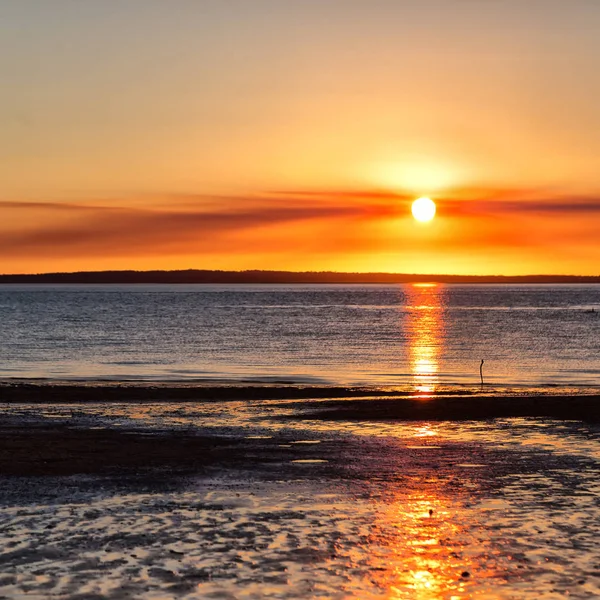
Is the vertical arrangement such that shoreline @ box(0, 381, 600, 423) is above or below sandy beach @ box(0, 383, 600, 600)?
below

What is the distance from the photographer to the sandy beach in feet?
40.8

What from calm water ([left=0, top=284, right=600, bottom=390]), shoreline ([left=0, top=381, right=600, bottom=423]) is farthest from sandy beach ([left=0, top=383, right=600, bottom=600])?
calm water ([left=0, top=284, right=600, bottom=390])

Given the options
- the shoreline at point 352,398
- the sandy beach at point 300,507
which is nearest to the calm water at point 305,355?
the shoreline at point 352,398

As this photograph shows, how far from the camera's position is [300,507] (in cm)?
1669

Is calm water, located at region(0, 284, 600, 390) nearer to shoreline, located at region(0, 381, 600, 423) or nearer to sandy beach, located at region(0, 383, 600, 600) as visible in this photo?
shoreline, located at region(0, 381, 600, 423)

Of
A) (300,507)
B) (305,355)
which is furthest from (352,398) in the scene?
(305,355)

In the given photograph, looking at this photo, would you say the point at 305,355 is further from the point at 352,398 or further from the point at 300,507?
the point at 300,507

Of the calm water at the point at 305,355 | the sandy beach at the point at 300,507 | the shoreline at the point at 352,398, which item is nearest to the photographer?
the sandy beach at the point at 300,507

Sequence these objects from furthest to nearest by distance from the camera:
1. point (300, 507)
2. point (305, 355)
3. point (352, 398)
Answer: point (305, 355), point (352, 398), point (300, 507)

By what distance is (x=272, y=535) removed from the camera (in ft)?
48.3

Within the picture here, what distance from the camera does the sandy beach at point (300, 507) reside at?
12445 millimetres

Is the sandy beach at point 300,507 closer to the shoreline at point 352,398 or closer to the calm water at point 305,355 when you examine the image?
the shoreline at point 352,398

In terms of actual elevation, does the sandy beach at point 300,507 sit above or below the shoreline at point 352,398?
above

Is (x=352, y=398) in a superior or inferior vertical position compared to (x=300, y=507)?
inferior
